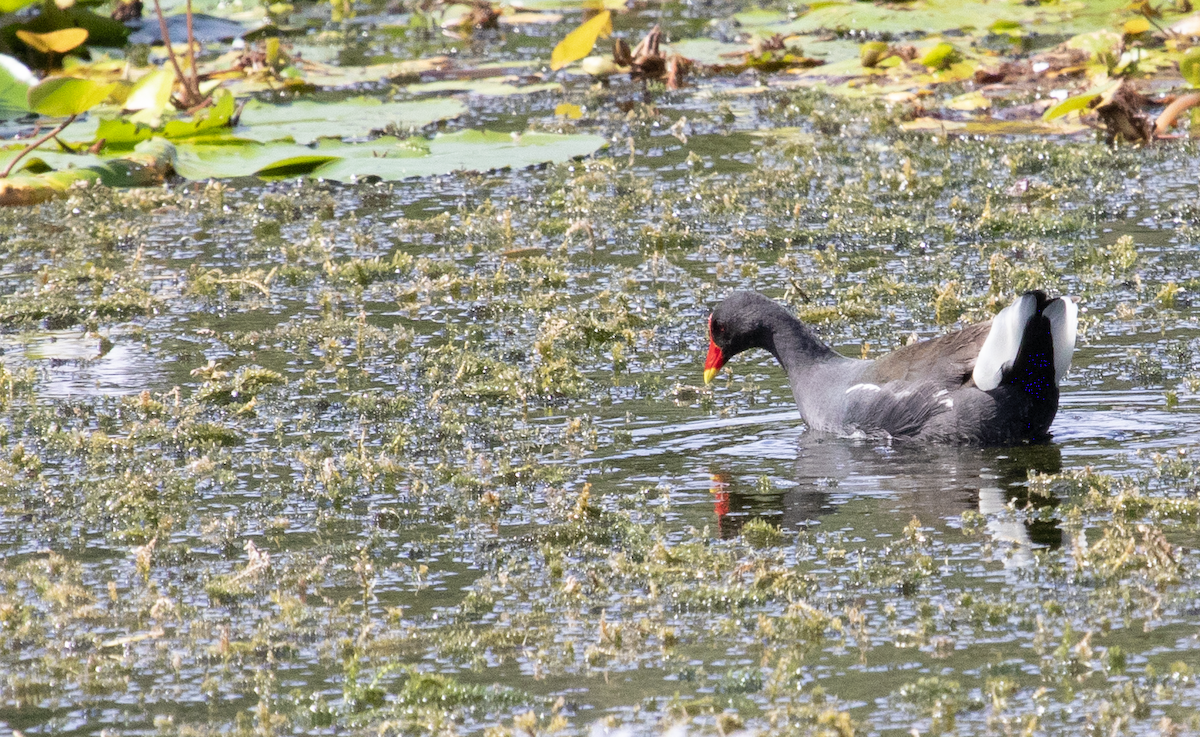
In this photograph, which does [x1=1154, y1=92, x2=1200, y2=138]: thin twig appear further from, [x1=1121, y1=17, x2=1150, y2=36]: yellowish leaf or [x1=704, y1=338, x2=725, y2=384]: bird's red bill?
[x1=704, y1=338, x2=725, y2=384]: bird's red bill

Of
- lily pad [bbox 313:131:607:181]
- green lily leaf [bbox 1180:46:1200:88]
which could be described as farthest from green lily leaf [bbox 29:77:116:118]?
green lily leaf [bbox 1180:46:1200:88]

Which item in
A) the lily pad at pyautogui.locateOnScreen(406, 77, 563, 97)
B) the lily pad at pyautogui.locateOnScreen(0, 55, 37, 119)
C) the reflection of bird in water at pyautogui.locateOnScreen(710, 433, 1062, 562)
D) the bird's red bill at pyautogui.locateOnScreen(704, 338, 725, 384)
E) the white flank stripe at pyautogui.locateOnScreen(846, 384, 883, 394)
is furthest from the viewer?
the lily pad at pyautogui.locateOnScreen(406, 77, 563, 97)

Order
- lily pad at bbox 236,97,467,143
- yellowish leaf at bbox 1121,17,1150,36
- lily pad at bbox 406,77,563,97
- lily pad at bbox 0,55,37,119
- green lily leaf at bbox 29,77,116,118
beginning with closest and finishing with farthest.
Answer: green lily leaf at bbox 29,77,116,118 → lily pad at bbox 0,55,37,119 → lily pad at bbox 236,97,467,143 → yellowish leaf at bbox 1121,17,1150,36 → lily pad at bbox 406,77,563,97

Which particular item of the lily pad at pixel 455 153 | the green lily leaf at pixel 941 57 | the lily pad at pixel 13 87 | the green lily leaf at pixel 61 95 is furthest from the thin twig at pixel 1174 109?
the lily pad at pixel 13 87

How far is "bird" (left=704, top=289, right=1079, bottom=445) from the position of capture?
186 inches

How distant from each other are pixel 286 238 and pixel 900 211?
283 cm

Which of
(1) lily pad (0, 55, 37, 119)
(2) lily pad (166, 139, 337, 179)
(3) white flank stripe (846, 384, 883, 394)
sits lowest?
(2) lily pad (166, 139, 337, 179)

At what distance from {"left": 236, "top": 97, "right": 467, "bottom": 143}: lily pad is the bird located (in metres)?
4.45

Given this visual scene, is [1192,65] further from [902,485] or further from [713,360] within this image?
[902,485]

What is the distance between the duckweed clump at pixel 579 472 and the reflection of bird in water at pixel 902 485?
2 centimetres

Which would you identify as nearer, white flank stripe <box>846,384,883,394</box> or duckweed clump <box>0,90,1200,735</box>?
duckweed clump <box>0,90,1200,735</box>

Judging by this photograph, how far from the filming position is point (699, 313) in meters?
6.39

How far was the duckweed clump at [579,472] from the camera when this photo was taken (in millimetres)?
3305

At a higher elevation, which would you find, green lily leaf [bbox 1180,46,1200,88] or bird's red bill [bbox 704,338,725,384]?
green lily leaf [bbox 1180,46,1200,88]
